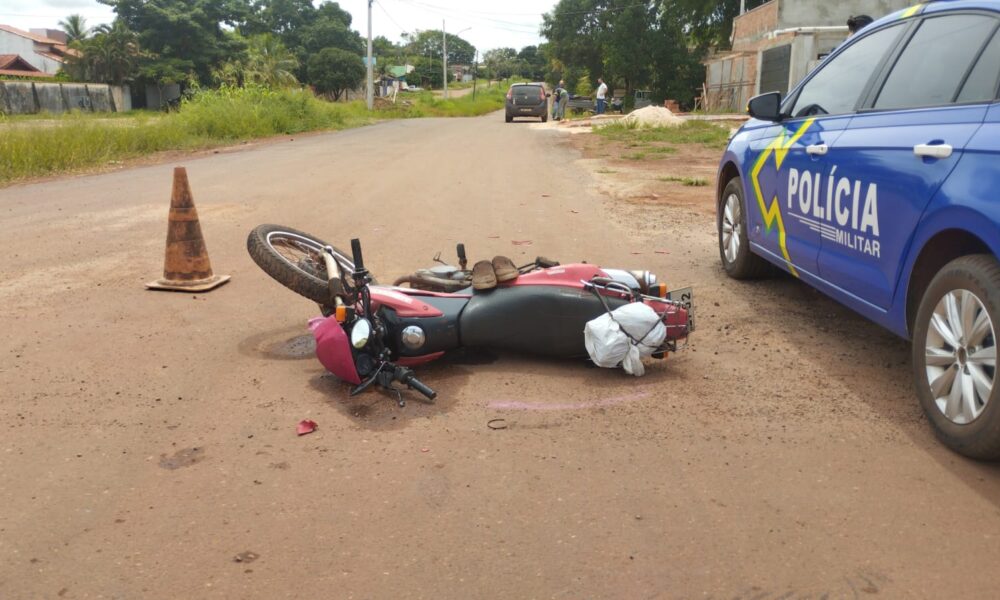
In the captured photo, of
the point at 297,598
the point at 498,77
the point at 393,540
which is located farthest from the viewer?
the point at 498,77

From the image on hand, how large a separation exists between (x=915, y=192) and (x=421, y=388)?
92.2 inches

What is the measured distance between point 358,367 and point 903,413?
255 centimetres

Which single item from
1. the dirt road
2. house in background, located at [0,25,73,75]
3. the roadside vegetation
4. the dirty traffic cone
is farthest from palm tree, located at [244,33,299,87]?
the dirt road

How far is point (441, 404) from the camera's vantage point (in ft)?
13.4

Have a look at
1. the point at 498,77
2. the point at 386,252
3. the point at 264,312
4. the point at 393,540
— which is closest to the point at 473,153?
the point at 386,252

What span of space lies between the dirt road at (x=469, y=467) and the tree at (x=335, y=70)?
2431 inches

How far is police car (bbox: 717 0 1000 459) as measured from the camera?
3.26 meters

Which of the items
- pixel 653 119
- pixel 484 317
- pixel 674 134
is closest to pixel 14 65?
pixel 653 119

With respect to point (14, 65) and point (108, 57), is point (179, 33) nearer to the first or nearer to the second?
point (108, 57)

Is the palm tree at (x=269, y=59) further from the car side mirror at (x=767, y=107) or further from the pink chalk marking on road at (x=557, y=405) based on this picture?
the pink chalk marking on road at (x=557, y=405)

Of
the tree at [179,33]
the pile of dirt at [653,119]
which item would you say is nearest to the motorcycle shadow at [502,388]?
the pile of dirt at [653,119]

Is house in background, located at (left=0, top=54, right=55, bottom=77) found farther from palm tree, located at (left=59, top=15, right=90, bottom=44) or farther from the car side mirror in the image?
the car side mirror

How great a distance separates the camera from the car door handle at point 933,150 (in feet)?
11.4

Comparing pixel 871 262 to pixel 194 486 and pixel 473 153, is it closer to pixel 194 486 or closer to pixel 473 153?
pixel 194 486
